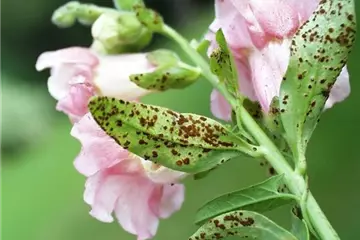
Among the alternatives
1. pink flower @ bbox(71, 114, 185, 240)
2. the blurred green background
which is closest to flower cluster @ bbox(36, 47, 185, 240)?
pink flower @ bbox(71, 114, 185, 240)

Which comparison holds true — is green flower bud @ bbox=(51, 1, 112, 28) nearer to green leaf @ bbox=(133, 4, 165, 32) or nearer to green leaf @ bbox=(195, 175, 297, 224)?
green leaf @ bbox=(133, 4, 165, 32)

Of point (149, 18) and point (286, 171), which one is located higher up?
point (149, 18)

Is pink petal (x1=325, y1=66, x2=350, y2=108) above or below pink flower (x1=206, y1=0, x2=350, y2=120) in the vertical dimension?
below

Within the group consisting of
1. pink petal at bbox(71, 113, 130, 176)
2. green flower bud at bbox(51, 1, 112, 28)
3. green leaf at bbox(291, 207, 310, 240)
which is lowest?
green leaf at bbox(291, 207, 310, 240)

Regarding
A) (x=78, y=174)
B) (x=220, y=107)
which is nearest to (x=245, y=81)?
(x=220, y=107)

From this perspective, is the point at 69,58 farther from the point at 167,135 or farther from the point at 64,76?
the point at 167,135

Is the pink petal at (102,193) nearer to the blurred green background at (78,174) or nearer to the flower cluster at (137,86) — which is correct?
the flower cluster at (137,86)

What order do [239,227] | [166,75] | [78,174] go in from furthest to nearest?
[78,174] < [166,75] < [239,227]

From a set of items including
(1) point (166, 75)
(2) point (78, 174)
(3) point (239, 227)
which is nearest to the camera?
(3) point (239, 227)
